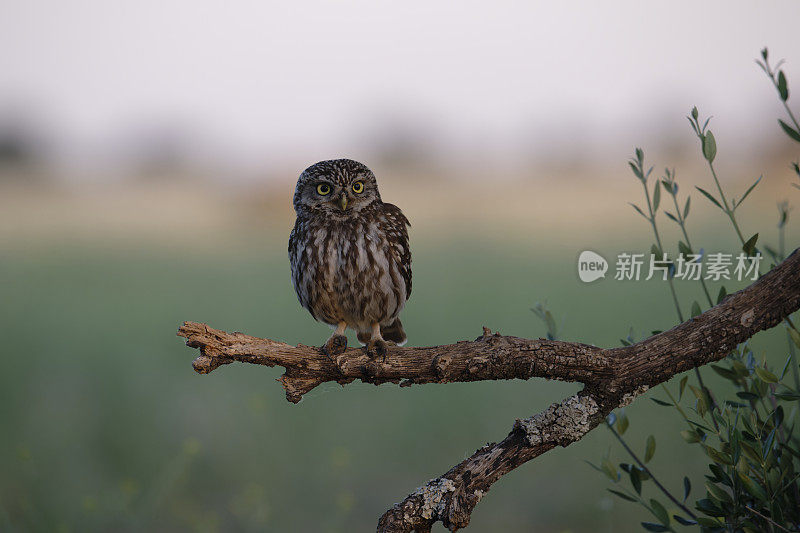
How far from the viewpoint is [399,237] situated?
2.83 m

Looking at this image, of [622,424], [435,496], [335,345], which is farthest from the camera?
[335,345]

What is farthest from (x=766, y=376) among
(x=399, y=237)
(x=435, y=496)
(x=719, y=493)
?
(x=399, y=237)

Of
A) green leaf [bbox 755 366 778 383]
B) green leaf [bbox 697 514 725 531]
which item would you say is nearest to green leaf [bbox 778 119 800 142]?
green leaf [bbox 755 366 778 383]

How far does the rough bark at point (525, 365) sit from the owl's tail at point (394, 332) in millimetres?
995

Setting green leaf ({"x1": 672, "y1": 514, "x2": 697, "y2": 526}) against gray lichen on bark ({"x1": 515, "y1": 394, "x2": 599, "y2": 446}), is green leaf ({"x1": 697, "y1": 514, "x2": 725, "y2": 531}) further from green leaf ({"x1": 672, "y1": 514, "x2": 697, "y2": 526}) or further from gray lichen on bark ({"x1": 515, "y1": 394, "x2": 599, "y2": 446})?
gray lichen on bark ({"x1": 515, "y1": 394, "x2": 599, "y2": 446})

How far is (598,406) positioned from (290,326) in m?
3.30

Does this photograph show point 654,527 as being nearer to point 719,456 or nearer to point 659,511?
point 659,511

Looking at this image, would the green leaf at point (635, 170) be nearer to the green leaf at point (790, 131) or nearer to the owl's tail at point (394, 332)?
the green leaf at point (790, 131)

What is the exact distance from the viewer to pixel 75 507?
4.04m

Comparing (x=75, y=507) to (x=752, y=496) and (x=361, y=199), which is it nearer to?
(x=361, y=199)

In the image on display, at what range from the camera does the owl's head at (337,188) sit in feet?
8.91

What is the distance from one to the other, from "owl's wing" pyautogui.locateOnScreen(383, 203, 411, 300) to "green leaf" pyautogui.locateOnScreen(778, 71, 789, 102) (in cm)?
149

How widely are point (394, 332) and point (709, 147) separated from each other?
63.3 inches

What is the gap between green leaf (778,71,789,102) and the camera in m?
1.90
